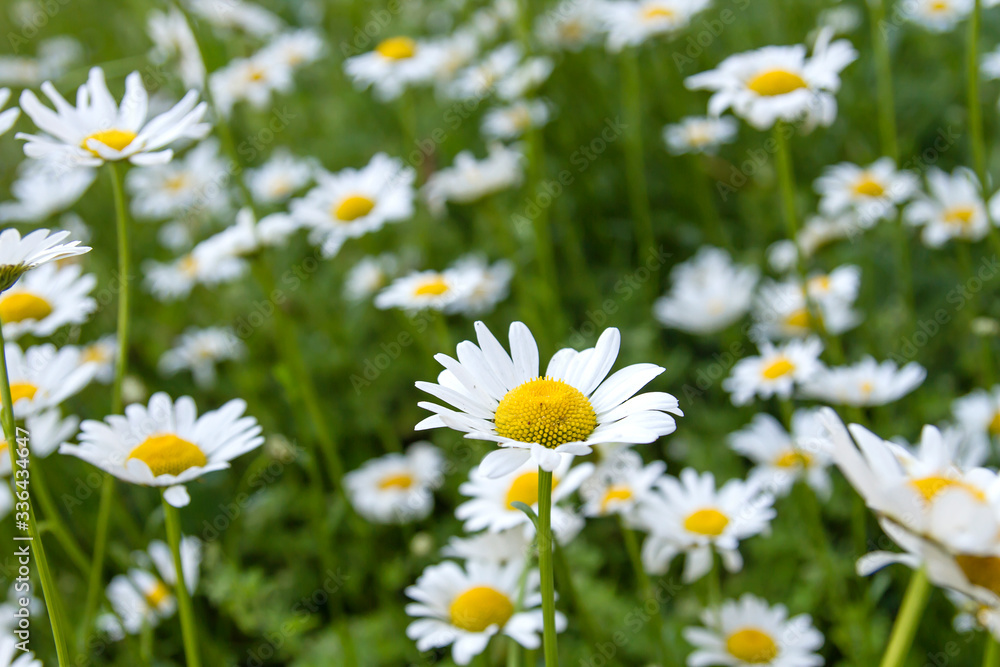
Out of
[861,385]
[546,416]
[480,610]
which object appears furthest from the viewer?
[861,385]

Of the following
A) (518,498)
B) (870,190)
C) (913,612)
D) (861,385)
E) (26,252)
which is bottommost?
(861,385)

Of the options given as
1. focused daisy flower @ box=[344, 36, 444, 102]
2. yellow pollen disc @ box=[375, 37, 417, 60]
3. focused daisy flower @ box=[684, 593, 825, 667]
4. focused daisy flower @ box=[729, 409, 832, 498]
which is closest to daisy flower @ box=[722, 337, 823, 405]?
focused daisy flower @ box=[729, 409, 832, 498]

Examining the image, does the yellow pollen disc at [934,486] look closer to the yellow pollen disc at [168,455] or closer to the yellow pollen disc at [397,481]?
the yellow pollen disc at [168,455]

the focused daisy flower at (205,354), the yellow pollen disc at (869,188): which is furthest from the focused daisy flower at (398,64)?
the yellow pollen disc at (869,188)

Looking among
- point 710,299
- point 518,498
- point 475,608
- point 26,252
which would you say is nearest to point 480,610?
point 475,608

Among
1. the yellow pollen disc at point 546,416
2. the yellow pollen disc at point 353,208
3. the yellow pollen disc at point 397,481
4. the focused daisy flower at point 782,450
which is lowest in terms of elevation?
the focused daisy flower at point 782,450

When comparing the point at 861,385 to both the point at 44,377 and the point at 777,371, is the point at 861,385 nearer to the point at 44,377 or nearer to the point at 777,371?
the point at 777,371

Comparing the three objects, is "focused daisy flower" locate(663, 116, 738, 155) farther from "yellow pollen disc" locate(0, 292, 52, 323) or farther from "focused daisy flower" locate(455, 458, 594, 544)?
"yellow pollen disc" locate(0, 292, 52, 323)
